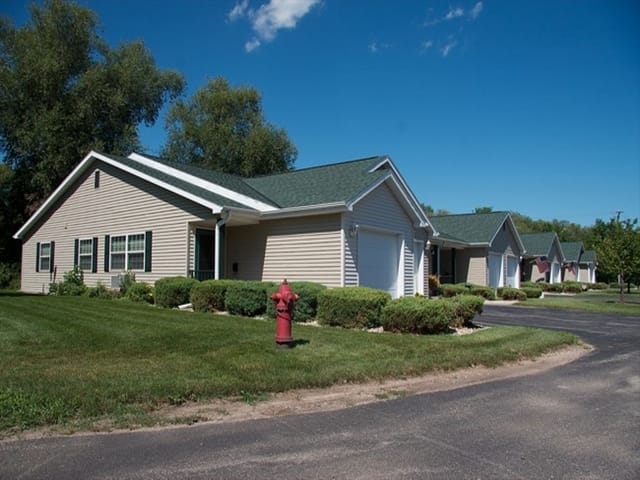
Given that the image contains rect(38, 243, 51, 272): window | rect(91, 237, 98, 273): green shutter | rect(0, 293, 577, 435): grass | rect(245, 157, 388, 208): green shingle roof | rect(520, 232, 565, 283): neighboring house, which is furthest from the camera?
rect(520, 232, 565, 283): neighboring house

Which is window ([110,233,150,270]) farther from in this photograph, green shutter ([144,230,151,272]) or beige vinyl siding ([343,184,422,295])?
beige vinyl siding ([343,184,422,295])

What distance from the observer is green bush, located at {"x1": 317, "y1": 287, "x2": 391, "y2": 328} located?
36.5ft

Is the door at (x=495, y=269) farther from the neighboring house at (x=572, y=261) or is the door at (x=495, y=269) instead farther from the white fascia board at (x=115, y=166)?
the neighboring house at (x=572, y=261)

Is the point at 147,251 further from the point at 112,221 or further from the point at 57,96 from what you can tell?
the point at 57,96

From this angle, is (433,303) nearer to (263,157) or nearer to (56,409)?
(56,409)

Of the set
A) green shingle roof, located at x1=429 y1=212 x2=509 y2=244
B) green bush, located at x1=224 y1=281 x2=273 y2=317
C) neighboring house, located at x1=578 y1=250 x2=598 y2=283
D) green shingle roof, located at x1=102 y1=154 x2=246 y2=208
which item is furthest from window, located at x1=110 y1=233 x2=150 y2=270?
neighboring house, located at x1=578 y1=250 x2=598 y2=283

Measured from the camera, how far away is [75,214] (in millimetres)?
21141

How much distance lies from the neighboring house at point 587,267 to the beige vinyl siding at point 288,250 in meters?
49.4

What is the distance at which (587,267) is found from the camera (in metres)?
57.6

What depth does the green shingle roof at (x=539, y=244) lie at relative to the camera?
136ft

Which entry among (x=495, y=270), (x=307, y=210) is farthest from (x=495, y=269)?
(x=307, y=210)

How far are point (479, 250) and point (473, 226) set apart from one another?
1995 mm

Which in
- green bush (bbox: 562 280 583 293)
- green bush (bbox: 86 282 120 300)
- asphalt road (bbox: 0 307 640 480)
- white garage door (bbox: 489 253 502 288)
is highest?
white garage door (bbox: 489 253 502 288)

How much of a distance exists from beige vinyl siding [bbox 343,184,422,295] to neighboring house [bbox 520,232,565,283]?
83.2ft
